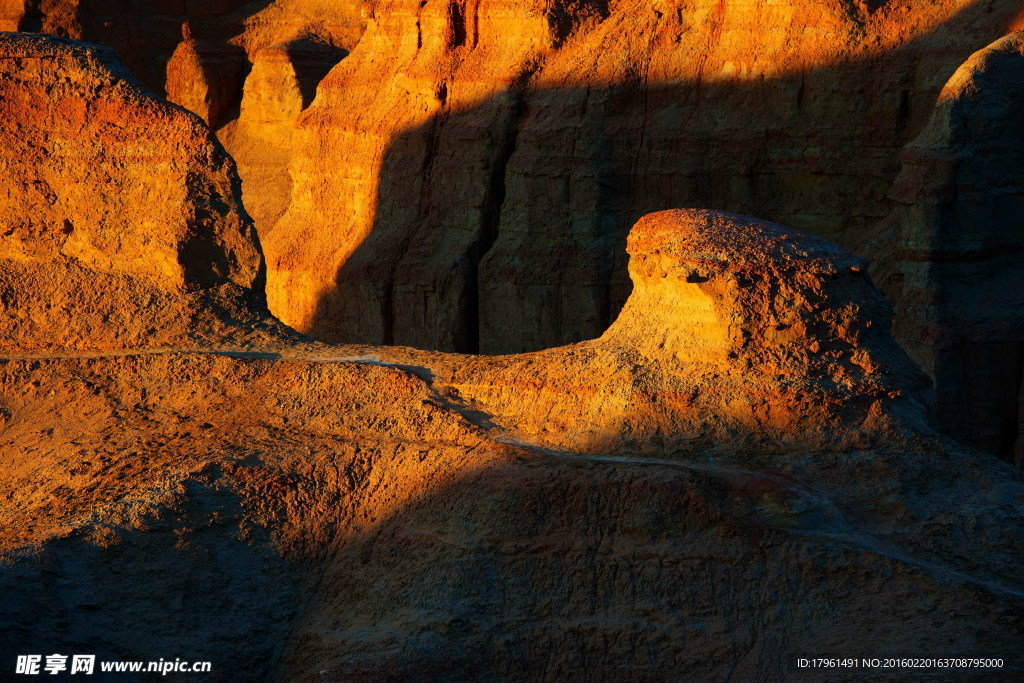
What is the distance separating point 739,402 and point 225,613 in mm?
2801

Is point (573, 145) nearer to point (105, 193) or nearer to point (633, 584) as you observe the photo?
point (105, 193)

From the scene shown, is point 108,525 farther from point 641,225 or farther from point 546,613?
point 641,225

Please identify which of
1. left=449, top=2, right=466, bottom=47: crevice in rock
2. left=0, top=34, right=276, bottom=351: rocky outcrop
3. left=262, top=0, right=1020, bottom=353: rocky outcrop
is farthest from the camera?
left=449, top=2, right=466, bottom=47: crevice in rock

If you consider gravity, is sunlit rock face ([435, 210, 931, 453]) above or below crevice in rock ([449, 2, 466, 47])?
below

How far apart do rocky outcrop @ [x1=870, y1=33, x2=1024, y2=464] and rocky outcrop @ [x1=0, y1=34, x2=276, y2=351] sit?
26.7 feet

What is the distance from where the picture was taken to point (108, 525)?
697 cm

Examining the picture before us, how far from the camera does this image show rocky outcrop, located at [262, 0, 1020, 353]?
16641 millimetres

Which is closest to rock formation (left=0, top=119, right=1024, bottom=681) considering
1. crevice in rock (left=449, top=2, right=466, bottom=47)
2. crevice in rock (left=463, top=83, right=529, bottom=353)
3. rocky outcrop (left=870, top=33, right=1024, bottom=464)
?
rocky outcrop (left=870, top=33, right=1024, bottom=464)

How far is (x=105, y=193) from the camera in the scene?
29.6 feet

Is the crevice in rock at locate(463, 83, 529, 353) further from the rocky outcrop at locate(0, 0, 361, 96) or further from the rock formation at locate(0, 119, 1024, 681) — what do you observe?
the rock formation at locate(0, 119, 1024, 681)

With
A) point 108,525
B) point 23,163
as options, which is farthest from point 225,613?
point 23,163

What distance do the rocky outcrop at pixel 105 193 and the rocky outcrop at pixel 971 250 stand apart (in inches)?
320

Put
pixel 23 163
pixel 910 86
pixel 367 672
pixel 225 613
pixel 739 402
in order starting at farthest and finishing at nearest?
pixel 910 86 → pixel 23 163 → pixel 739 402 → pixel 225 613 → pixel 367 672

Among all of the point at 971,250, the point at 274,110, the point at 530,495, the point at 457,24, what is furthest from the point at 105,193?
the point at 274,110
